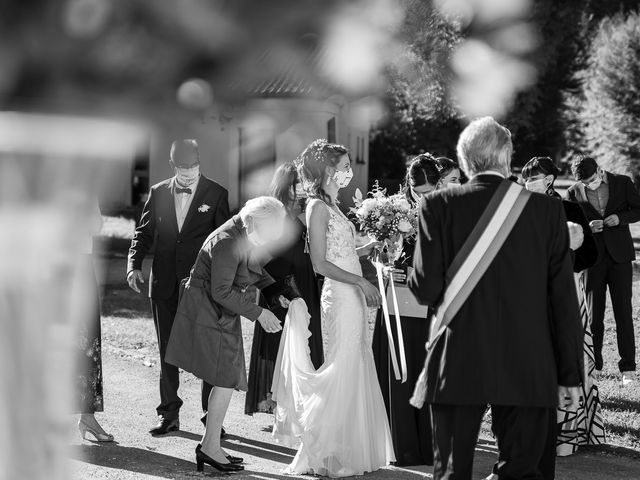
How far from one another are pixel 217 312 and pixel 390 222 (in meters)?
1.24

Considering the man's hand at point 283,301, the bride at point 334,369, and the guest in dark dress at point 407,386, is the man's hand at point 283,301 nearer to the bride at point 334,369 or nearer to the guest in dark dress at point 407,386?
the bride at point 334,369

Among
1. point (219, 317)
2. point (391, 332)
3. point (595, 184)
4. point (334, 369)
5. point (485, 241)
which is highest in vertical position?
point (595, 184)

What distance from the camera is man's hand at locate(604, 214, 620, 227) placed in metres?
8.66

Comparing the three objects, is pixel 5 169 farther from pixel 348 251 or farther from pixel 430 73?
pixel 348 251

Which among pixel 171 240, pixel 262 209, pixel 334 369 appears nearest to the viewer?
pixel 262 209


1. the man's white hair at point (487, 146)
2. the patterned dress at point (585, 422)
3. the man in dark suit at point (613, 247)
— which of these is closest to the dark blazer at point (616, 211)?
the man in dark suit at point (613, 247)

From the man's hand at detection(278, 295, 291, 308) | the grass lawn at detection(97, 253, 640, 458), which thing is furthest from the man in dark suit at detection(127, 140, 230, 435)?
the man's hand at detection(278, 295, 291, 308)

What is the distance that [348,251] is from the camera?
6012 mm

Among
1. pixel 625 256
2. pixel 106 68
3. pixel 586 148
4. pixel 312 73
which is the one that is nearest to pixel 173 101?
pixel 106 68

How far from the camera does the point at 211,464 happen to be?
578cm

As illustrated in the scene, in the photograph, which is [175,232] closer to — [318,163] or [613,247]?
[318,163]

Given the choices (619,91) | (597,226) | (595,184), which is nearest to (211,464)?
(597,226)

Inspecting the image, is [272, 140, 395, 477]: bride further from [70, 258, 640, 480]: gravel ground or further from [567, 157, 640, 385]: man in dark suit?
[567, 157, 640, 385]: man in dark suit

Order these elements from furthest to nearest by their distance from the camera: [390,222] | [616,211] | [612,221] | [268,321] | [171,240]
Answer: [616,211] < [612,221] < [171,240] < [390,222] < [268,321]
